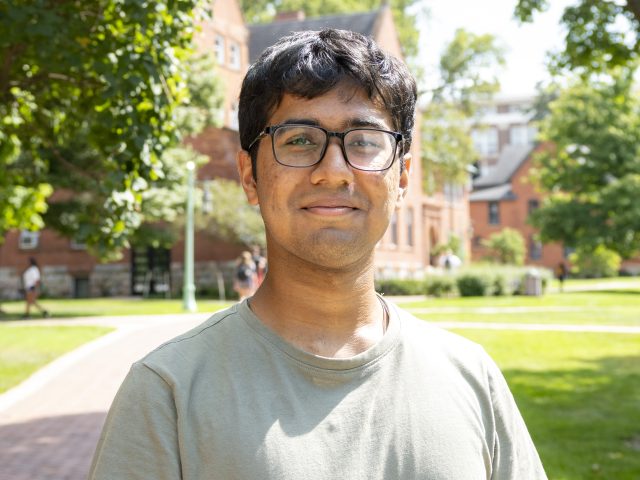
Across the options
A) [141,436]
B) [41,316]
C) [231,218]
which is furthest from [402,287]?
[141,436]

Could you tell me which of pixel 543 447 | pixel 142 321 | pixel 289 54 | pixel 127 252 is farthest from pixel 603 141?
pixel 289 54

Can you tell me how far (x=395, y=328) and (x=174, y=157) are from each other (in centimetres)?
2643

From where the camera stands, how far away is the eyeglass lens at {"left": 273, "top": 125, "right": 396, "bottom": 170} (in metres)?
1.95

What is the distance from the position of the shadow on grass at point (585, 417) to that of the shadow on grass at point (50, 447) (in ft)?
13.5

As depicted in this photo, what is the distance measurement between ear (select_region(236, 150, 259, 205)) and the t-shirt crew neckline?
1.15 feet

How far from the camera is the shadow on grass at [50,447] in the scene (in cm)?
707

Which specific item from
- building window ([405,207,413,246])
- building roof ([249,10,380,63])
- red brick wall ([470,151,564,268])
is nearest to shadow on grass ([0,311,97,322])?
building roof ([249,10,380,63])

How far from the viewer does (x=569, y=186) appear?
4609 centimetres

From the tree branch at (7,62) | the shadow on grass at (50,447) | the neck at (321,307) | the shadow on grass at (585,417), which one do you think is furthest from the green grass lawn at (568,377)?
the neck at (321,307)

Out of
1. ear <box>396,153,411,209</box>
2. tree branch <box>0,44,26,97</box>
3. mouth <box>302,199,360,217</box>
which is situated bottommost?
mouth <box>302,199,360,217</box>

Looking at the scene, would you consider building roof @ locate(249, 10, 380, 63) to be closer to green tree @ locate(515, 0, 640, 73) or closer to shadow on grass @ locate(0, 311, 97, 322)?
shadow on grass @ locate(0, 311, 97, 322)

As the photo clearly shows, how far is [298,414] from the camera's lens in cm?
173

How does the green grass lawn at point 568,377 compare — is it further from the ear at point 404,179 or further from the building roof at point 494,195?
the building roof at point 494,195

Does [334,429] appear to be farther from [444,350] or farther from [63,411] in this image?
[63,411]
